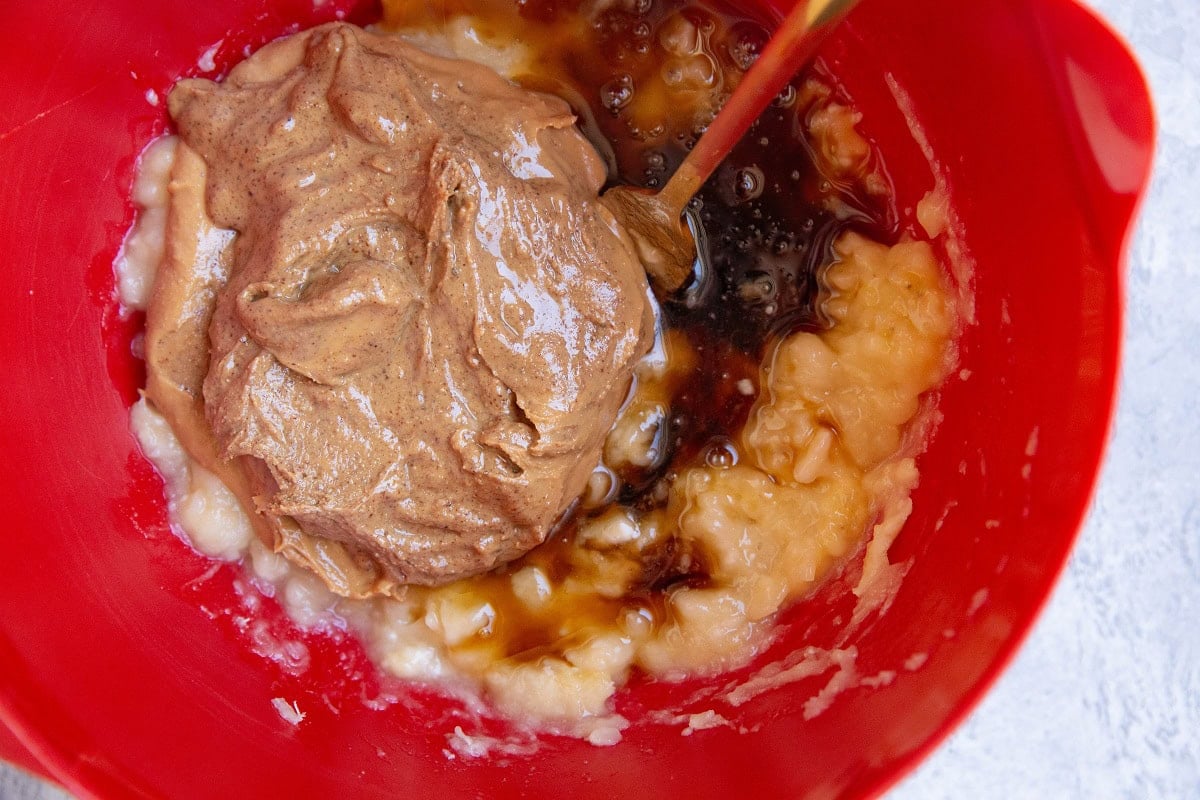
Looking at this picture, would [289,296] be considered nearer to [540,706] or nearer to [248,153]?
[248,153]

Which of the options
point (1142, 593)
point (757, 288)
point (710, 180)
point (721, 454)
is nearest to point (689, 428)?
point (721, 454)

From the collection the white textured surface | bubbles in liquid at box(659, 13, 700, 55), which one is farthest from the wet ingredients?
the white textured surface

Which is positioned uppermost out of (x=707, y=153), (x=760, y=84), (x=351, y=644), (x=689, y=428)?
(x=760, y=84)

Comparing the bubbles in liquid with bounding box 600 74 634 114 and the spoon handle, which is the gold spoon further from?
the bubbles in liquid with bounding box 600 74 634 114

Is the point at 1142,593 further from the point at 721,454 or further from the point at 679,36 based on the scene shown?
the point at 679,36

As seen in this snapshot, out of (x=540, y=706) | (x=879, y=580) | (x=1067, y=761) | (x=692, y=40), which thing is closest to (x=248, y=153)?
(x=692, y=40)

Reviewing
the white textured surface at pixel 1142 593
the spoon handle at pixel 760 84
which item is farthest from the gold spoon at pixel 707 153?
the white textured surface at pixel 1142 593
